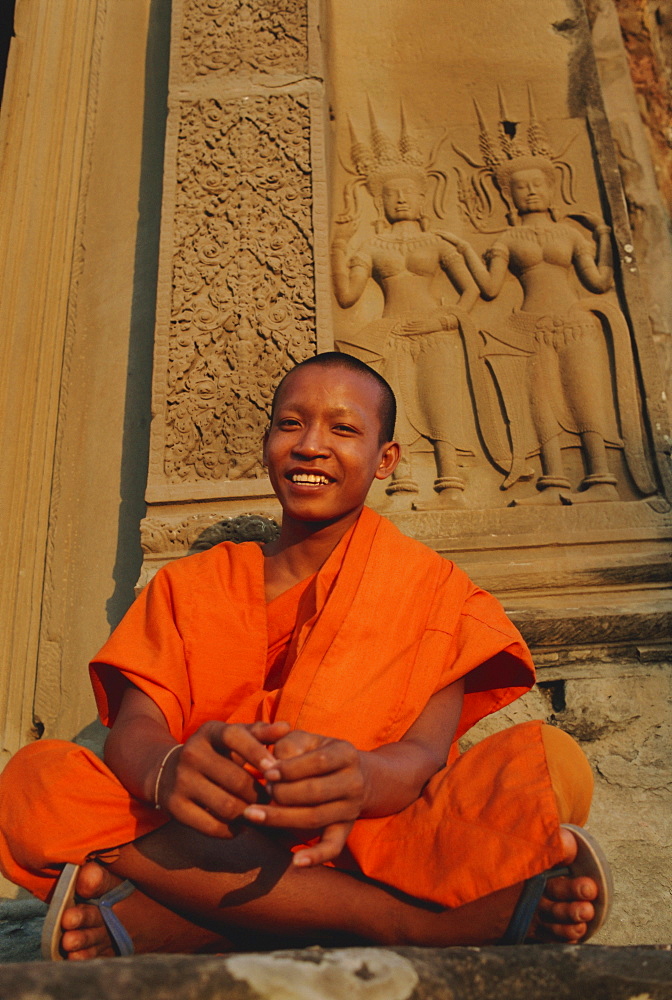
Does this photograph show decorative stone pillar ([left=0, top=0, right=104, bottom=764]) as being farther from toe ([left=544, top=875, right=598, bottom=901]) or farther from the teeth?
toe ([left=544, top=875, right=598, bottom=901])

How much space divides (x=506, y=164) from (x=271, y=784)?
10.7 feet

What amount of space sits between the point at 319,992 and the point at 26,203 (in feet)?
11.6

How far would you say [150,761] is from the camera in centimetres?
132

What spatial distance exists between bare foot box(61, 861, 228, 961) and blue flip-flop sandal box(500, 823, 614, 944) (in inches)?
19.7

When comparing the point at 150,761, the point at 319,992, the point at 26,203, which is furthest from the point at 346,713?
the point at 26,203

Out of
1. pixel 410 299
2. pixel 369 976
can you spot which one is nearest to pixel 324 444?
pixel 369 976

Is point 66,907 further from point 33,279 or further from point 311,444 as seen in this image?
point 33,279

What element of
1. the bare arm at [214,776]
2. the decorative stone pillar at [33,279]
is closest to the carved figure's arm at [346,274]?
the decorative stone pillar at [33,279]

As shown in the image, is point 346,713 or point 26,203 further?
point 26,203

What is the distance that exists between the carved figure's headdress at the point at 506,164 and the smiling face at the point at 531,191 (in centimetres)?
3

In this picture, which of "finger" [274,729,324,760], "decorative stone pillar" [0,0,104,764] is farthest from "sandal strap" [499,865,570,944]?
"decorative stone pillar" [0,0,104,764]

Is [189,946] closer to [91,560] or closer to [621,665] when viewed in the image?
[621,665]

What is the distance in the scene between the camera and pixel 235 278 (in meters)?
3.03

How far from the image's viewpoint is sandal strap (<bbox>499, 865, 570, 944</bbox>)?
A: 127 centimetres
